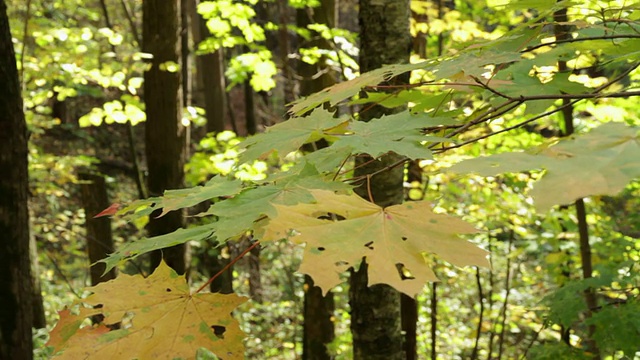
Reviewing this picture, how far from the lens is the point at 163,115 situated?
16.1 feet

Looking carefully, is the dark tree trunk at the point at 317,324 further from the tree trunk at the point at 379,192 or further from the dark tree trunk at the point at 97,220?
the tree trunk at the point at 379,192

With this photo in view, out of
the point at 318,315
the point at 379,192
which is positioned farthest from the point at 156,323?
the point at 318,315

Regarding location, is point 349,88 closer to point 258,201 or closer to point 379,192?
point 258,201

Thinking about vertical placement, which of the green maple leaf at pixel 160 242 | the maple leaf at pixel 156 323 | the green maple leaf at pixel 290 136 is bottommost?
the maple leaf at pixel 156 323

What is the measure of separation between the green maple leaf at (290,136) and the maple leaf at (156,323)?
0.33 metres

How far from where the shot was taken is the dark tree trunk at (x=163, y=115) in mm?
4891

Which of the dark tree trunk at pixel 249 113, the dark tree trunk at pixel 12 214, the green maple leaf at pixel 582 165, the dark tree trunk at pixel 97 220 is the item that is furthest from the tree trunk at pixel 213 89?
the green maple leaf at pixel 582 165

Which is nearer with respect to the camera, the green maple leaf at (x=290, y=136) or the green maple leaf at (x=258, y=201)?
the green maple leaf at (x=258, y=201)

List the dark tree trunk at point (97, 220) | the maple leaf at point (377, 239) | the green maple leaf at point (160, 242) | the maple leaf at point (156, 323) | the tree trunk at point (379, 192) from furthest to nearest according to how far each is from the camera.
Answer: the dark tree trunk at point (97, 220), the tree trunk at point (379, 192), the green maple leaf at point (160, 242), the maple leaf at point (156, 323), the maple leaf at point (377, 239)

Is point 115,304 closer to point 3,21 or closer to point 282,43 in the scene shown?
point 3,21

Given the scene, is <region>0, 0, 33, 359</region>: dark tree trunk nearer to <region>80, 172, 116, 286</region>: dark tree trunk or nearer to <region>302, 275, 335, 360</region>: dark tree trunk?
<region>302, 275, 335, 360</region>: dark tree trunk

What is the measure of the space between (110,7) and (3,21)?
12.2 metres

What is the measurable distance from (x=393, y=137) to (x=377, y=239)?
34 cm

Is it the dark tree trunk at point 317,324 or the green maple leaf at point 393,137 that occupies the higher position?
the green maple leaf at point 393,137
